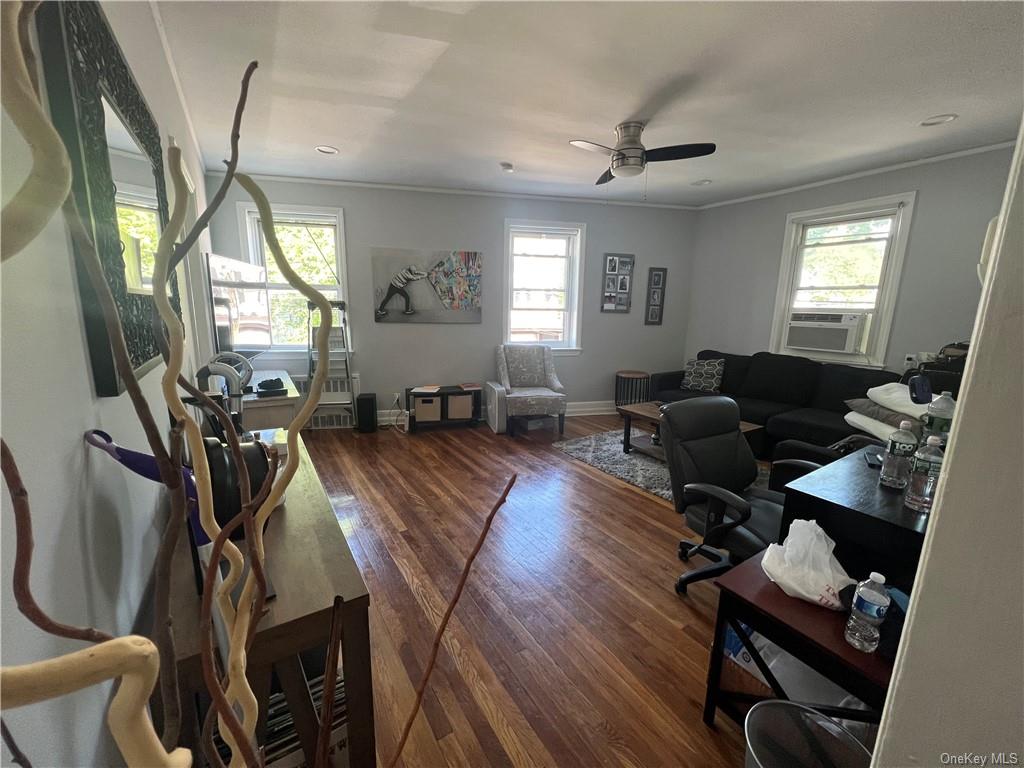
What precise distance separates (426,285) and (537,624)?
12.0 ft

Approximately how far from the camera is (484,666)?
1613 millimetres

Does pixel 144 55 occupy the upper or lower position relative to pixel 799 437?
upper

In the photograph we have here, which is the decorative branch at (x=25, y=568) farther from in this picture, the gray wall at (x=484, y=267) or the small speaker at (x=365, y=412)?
the gray wall at (x=484, y=267)

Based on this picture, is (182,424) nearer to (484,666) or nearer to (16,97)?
(16,97)

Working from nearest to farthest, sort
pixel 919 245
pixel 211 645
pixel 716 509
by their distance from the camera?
pixel 211 645 → pixel 716 509 → pixel 919 245

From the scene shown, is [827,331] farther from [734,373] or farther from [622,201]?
[622,201]

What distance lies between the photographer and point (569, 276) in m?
5.23

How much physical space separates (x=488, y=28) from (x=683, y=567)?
2.78 m

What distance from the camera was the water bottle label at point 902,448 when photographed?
160cm

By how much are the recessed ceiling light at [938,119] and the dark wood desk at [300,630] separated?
4026 mm

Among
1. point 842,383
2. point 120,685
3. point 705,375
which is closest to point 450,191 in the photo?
point 705,375

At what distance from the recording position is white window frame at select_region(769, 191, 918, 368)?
142 inches

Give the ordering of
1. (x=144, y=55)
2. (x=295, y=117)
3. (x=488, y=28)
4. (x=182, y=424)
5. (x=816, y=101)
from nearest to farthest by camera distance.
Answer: (x=182, y=424)
(x=144, y=55)
(x=488, y=28)
(x=816, y=101)
(x=295, y=117)

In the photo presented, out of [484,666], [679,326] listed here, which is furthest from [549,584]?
[679,326]
